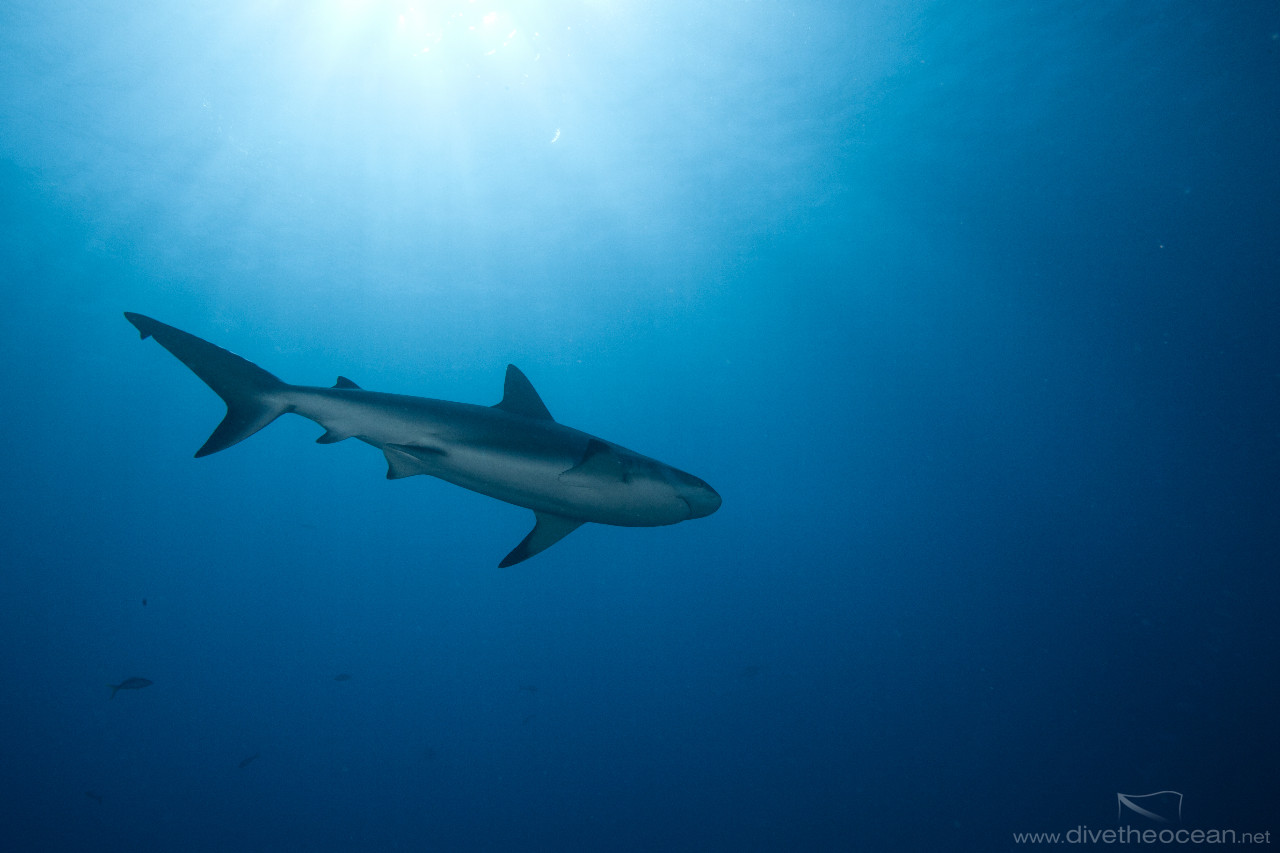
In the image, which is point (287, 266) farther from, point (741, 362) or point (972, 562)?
point (972, 562)

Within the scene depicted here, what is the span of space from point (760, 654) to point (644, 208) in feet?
93.3

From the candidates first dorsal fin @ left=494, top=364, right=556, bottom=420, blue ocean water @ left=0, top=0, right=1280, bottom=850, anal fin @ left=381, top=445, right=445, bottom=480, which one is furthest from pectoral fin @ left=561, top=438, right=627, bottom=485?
blue ocean water @ left=0, top=0, right=1280, bottom=850

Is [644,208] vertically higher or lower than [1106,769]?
higher

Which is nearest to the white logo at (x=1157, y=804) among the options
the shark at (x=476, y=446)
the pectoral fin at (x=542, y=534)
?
the pectoral fin at (x=542, y=534)

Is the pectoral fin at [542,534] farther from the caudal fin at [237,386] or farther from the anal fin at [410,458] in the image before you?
the caudal fin at [237,386]

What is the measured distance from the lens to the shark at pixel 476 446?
309 centimetres

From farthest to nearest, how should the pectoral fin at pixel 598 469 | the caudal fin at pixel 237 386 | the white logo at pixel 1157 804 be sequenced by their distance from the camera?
the white logo at pixel 1157 804 < the caudal fin at pixel 237 386 < the pectoral fin at pixel 598 469

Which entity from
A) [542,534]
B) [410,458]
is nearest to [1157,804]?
[542,534]

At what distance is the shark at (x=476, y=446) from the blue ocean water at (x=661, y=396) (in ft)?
42.6

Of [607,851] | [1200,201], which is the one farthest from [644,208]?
[1200,201]

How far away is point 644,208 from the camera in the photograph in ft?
70.6

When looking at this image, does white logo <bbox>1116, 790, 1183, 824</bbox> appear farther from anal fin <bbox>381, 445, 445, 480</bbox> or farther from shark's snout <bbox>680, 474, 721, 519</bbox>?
anal fin <bbox>381, 445, 445, 480</bbox>

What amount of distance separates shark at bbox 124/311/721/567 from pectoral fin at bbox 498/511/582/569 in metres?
0.20

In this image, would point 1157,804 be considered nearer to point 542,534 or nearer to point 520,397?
point 542,534
